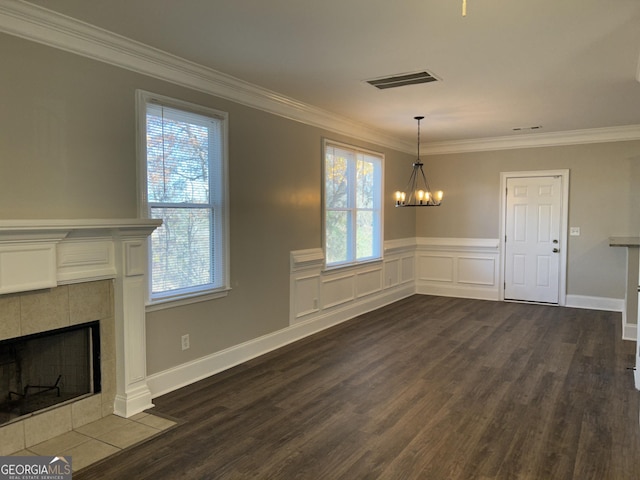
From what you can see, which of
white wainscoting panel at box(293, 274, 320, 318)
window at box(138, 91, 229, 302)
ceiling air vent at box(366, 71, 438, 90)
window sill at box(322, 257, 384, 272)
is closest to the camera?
window at box(138, 91, 229, 302)

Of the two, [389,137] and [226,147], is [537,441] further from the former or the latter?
[389,137]

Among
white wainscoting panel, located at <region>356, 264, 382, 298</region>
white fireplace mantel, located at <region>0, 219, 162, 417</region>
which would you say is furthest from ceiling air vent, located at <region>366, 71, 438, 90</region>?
white wainscoting panel, located at <region>356, 264, 382, 298</region>

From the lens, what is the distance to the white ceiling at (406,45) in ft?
8.84

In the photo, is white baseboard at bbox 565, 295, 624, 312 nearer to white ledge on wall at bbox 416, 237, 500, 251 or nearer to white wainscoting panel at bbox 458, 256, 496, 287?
white wainscoting panel at bbox 458, 256, 496, 287

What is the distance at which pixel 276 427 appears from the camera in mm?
3066

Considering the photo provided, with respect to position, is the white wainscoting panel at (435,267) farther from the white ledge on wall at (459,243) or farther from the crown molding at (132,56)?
the crown molding at (132,56)

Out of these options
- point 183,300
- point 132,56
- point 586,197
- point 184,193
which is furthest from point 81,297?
point 586,197

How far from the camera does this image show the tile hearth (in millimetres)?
Answer: 2658

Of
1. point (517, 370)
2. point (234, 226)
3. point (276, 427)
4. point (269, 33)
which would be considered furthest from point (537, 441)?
point (269, 33)

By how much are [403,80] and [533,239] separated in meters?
4.24

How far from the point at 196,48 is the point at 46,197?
58.5 inches

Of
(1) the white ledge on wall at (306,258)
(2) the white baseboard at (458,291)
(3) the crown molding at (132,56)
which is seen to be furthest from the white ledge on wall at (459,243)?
(3) the crown molding at (132,56)

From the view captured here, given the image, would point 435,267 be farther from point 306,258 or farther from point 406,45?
point 406,45

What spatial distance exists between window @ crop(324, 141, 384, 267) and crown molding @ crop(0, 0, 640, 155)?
312 mm
